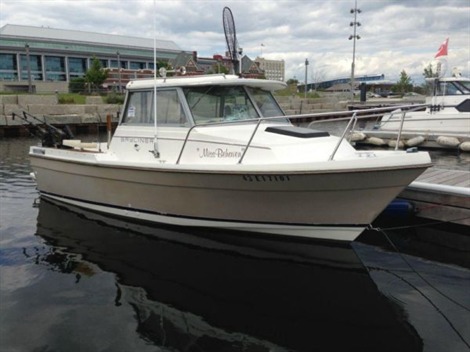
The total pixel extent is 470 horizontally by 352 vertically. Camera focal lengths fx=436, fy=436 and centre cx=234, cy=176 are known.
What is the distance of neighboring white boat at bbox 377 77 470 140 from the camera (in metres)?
17.4

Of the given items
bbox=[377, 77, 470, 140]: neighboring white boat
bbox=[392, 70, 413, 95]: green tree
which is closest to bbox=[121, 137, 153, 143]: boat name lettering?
bbox=[377, 77, 470, 140]: neighboring white boat

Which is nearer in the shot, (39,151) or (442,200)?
(442,200)

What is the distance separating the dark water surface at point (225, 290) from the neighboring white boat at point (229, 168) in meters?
0.46

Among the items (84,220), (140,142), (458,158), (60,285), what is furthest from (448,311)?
(458,158)

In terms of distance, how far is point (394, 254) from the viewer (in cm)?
661

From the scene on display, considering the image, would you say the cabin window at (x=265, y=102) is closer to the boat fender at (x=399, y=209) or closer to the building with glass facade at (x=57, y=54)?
the boat fender at (x=399, y=209)

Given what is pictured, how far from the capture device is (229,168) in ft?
19.2

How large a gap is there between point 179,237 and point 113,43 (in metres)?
87.9

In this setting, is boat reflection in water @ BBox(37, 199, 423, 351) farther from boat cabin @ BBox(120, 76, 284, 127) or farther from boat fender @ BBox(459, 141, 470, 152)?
boat fender @ BBox(459, 141, 470, 152)

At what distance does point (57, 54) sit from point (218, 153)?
248 ft

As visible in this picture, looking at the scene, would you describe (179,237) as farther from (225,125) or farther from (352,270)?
(352,270)

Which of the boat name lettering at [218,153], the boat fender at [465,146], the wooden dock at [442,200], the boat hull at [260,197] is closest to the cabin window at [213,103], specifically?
the boat name lettering at [218,153]

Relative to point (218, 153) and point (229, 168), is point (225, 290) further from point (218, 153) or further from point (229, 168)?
point (218, 153)

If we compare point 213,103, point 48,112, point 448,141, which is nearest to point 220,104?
point 213,103
